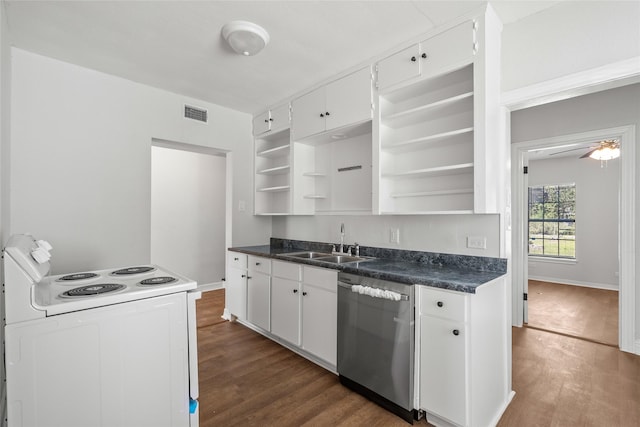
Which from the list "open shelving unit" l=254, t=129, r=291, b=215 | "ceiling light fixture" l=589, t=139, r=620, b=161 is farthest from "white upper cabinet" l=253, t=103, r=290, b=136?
"ceiling light fixture" l=589, t=139, r=620, b=161

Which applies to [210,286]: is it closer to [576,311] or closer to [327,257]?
[327,257]

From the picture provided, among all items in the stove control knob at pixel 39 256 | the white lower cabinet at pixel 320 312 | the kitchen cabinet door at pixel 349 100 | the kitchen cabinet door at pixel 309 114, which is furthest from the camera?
the kitchen cabinet door at pixel 309 114

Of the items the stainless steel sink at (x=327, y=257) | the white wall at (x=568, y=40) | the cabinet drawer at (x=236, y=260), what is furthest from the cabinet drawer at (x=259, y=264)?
the white wall at (x=568, y=40)

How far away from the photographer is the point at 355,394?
7.23 ft

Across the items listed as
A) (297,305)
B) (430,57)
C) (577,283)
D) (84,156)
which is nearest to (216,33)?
(430,57)

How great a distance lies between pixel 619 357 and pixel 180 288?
385cm

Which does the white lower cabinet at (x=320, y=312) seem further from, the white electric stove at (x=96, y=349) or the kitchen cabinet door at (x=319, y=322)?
the white electric stove at (x=96, y=349)

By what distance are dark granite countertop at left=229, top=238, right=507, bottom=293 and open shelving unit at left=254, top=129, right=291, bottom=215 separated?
1234 millimetres

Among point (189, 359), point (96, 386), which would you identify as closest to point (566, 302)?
point (189, 359)

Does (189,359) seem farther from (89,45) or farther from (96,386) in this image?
(89,45)

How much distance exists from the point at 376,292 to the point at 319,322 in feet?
2.43

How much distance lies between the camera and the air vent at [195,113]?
11.3 feet

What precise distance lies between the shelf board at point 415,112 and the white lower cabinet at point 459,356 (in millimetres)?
1270

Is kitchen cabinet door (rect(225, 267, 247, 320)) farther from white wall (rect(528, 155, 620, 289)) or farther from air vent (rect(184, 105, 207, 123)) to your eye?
white wall (rect(528, 155, 620, 289))
